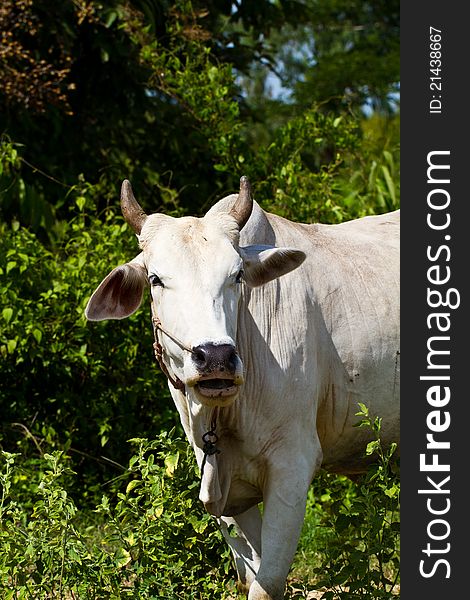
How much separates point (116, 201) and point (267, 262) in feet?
12.7

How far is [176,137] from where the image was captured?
8547 mm

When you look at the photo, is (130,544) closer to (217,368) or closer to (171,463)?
(171,463)

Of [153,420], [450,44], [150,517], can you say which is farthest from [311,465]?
[153,420]

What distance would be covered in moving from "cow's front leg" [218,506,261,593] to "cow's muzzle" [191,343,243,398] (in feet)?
3.55

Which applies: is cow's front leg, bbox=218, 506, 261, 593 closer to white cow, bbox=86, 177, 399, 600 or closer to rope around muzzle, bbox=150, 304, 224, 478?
white cow, bbox=86, 177, 399, 600

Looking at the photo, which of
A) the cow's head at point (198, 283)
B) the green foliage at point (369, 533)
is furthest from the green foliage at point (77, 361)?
the green foliage at point (369, 533)

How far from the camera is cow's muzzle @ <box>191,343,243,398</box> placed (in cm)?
381

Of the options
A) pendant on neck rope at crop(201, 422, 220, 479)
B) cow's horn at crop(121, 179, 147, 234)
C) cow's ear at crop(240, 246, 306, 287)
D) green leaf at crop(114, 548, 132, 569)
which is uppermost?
cow's horn at crop(121, 179, 147, 234)

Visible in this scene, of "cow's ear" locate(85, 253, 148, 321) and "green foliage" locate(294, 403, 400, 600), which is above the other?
"cow's ear" locate(85, 253, 148, 321)

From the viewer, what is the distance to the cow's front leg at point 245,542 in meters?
4.73

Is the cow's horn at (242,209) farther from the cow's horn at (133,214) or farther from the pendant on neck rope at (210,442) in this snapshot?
the pendant on neck rope at (210,442)

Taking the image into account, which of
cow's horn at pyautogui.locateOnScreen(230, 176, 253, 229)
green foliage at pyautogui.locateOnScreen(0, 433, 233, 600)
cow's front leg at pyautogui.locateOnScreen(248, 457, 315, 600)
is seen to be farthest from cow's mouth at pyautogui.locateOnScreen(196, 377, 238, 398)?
green foliage at pyautogui.locateOnScreen(0, 433, 233, 600)

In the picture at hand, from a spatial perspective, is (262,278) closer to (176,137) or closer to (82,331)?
(82,331)

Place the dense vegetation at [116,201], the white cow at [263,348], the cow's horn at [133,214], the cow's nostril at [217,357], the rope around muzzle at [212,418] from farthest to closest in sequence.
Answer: the dense vegetation at [116,201]
the cow's horn at [133,214]
the rope around muzzle at [212,418]
the white cow at [263,348]
the cow's nostril at [217,357]
